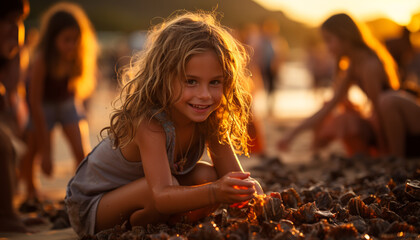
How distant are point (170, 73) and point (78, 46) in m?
3.07

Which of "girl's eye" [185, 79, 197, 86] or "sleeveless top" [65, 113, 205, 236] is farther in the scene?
"sleeveless top" [65, 113, 205, 236]

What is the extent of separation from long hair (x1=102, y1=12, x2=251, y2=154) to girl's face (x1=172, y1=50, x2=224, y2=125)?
0.10 ft

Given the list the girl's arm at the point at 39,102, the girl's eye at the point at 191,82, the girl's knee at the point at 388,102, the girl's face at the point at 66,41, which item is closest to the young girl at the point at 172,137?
the girl's eye at the point at 191,82

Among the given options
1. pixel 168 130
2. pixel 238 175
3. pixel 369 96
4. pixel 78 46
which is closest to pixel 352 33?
pixel 369 96

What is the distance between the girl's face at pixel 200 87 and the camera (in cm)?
255

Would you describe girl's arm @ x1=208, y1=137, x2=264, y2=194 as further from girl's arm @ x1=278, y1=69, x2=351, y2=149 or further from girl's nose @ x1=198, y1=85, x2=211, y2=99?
girl's arm @ x1=278, y1=69, x2=351, y2=149

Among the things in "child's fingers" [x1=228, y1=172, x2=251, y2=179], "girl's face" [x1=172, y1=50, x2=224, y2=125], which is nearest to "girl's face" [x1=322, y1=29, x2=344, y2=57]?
"girl's face" [x1=172, y1=50, x2=224, y2=125]

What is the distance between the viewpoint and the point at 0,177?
3273mm

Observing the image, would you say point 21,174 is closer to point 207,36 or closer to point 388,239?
point 207,36

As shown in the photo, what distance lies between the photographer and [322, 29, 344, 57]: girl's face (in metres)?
5.35

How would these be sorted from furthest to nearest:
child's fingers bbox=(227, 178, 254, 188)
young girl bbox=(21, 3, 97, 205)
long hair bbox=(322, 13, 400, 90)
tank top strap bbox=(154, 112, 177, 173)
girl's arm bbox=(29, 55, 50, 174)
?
long hair bbox=(322, 13, 400, 90) → young girl bbox=(21, 3, 97, 205) → girl's arm bbox=(29, 55, 50, 174) → tank top strap bbox=(154, 112, 177, 173) → child's fingers bbox=(227, 178, 254, 188)

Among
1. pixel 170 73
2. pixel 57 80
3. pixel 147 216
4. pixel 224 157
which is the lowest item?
pixel 147 216

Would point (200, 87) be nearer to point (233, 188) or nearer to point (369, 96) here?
point (233, 188)

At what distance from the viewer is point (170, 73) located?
2.61m
